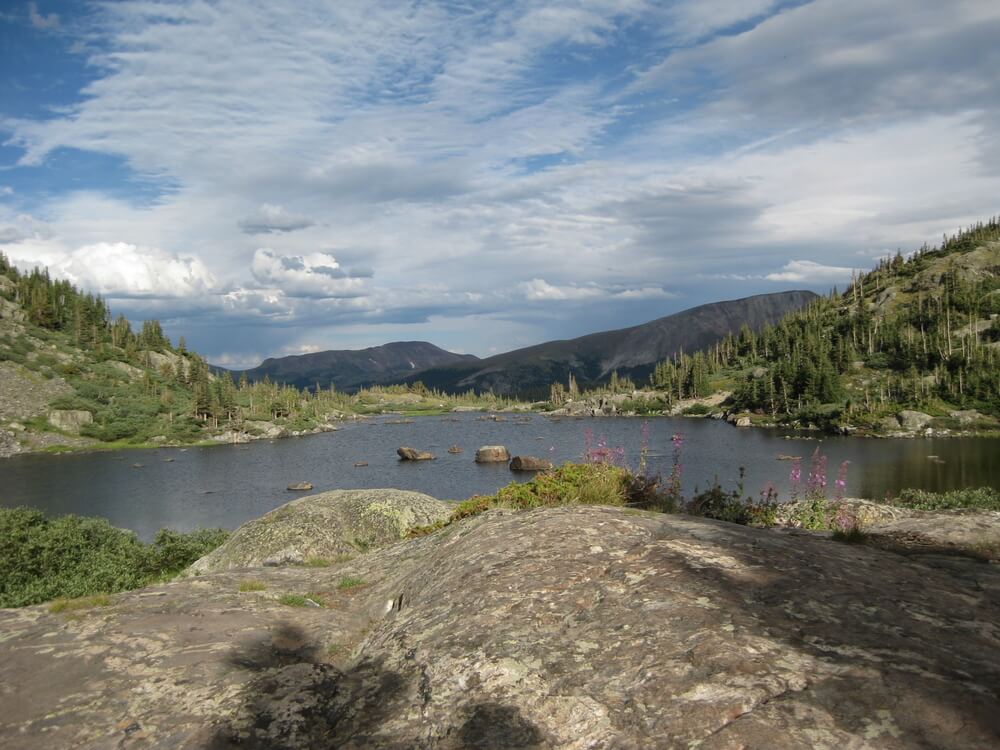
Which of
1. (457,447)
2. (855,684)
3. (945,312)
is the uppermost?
(945,312)

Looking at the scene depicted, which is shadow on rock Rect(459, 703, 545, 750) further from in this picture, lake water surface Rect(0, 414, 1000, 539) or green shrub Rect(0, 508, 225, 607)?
lake water surface Rect(0, 414, 1000, 539)

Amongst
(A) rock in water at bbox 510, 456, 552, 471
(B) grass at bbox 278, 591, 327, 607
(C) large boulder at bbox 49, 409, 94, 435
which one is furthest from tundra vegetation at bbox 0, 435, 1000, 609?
(C) large boulder at bbox 49, 409, 94, 435

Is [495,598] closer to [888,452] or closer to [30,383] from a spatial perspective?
[888,452]

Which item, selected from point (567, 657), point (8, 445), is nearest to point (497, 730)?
point (567, 657)

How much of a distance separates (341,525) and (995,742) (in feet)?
52.5

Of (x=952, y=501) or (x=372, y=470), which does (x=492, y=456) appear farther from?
(x=952, y=501)

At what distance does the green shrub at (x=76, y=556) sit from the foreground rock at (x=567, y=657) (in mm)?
20194

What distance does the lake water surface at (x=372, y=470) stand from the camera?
223ft

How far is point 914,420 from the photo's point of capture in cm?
11975

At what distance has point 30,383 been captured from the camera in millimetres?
162250

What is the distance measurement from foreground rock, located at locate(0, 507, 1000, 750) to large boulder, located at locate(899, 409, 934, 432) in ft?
442

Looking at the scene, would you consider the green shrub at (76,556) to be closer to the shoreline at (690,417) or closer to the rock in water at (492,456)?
the rock in water at (492,456)

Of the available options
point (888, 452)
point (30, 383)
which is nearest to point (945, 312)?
point (888, 452)

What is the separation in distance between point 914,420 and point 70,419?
645 ft
